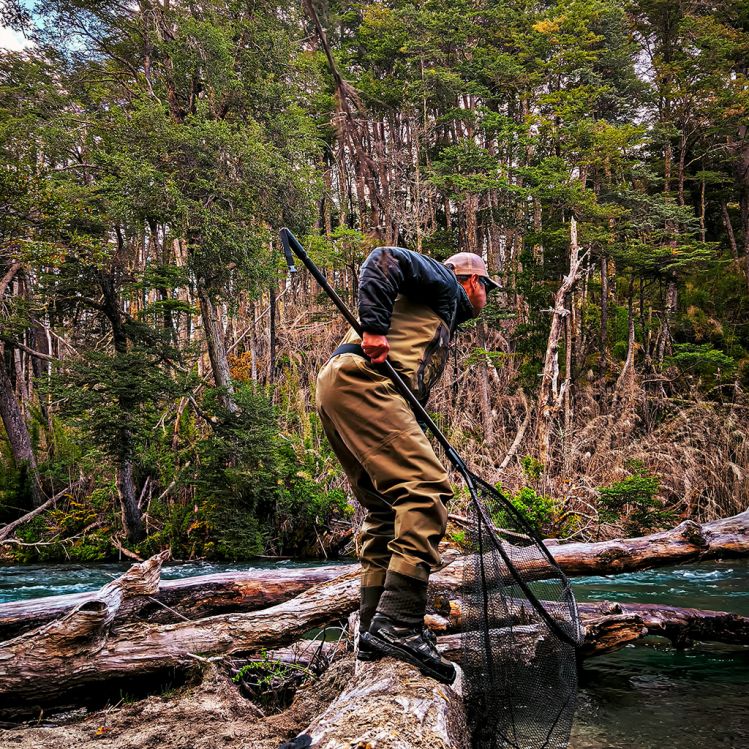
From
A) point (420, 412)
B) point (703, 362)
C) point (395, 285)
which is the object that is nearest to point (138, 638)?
point (420, 412)

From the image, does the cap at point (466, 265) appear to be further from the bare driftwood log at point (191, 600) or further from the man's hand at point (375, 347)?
the bare driftwood log at point (191, 600)

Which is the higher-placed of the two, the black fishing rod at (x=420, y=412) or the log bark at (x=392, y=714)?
the black fishing rod at (x=420, y=412)

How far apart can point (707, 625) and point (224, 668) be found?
346cm

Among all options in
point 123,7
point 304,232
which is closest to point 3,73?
point 123,7

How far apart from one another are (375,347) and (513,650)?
150 centimetres

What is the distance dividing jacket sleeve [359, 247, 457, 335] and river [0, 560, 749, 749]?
2.42 meters

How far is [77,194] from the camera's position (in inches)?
451

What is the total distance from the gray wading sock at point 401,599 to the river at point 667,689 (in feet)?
5.10

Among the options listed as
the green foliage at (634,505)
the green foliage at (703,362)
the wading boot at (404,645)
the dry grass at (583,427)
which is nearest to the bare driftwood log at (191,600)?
the wading boot at (404,645)

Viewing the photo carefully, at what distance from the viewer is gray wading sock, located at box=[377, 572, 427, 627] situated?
2346 mm

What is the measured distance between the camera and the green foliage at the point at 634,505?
9797 mm

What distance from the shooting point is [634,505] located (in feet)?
33.2

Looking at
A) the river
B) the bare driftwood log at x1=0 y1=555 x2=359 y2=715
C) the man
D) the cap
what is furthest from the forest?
the bare driftwood log at x1=0 y1=555 x2=359 y2=715

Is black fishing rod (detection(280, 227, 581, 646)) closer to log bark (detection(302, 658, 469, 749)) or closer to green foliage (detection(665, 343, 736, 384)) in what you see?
log bark (detection(302, 658, 469, 749))
